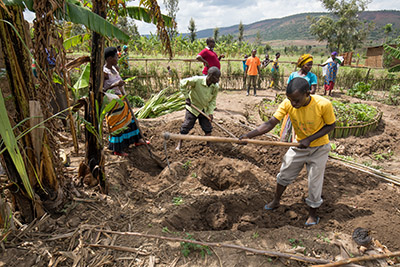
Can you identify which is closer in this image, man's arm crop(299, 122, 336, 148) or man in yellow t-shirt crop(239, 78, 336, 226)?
man in yellow t-shirt crop(239, 78, 336, 226)

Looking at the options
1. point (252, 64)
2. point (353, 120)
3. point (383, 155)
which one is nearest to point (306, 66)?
point (353, 120)

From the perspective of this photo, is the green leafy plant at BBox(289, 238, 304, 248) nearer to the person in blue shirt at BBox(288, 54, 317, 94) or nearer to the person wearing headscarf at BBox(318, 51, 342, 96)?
the person in blue shirt at BBox(288, 54, 317, 94)

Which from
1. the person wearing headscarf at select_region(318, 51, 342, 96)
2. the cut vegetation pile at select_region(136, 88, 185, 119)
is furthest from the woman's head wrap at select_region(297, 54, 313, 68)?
the person wearing headscarf at select_region(318, 51, 342, 96)

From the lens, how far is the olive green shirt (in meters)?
4.07

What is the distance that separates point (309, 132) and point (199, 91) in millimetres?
2087

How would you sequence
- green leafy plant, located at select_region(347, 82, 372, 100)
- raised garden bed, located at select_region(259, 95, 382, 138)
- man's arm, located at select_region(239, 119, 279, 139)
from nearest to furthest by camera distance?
1. man's arm, located at select_region(239, 119, 279, 139)
2. raised garden bed, located at select_region(259, 95, 382, 138)
3. green leafy plant, located at select_region(347, 82, 372, 100)

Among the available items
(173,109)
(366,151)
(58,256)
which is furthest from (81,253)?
(366,151)

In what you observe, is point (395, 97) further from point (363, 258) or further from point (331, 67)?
point (363, 258)

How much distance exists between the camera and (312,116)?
7.97ft

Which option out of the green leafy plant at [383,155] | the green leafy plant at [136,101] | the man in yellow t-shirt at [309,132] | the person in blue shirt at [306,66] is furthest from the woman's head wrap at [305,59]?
the green leafy plant at [136,101]

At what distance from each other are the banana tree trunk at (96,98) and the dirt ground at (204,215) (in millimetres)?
264

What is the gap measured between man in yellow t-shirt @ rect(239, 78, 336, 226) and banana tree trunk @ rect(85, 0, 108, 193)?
1.63 metres

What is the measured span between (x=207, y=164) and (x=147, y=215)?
1414 mm

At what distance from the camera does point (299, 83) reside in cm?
228
